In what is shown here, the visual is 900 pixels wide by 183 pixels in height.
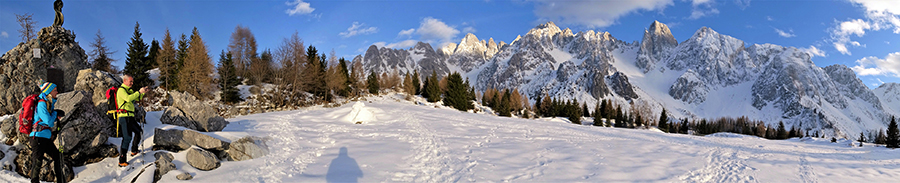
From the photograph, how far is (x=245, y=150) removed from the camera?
9.81m

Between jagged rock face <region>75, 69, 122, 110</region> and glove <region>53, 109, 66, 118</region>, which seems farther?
jagged rock face <region>75, 69, 122, 110</region>

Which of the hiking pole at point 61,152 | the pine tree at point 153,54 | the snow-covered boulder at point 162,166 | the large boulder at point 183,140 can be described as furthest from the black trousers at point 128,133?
the pine tree at point 153,54

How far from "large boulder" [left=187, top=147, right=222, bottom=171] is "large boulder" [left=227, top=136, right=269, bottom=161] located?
835 mm

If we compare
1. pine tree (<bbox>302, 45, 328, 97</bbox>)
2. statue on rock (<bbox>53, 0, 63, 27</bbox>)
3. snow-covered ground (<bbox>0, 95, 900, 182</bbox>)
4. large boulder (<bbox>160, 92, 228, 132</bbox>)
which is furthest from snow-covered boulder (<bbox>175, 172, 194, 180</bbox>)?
pine tree (<bbox>302, 45, 328, 97</bbox>)

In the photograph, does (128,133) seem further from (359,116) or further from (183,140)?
(359,116)

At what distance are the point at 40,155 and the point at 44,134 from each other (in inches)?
18.0

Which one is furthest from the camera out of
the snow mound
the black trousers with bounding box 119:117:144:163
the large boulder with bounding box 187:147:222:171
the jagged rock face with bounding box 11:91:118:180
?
the snow mound

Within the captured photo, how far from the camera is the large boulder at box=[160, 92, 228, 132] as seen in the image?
11.3 meters

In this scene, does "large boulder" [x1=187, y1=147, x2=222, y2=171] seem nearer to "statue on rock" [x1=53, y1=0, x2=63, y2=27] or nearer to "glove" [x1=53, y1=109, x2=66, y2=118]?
"glove" [x1=53, y1=109, x2=66, y2=118]

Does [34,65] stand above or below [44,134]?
above

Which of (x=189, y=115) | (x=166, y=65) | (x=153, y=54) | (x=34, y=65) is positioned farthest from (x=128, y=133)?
(x=153, y=54)

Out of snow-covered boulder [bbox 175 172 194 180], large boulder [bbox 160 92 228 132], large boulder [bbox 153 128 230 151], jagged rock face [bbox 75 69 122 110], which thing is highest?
jagged rock face [bbox 75 69 122 110]

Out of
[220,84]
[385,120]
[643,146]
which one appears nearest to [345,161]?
[385,120]

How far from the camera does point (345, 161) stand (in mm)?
10258
